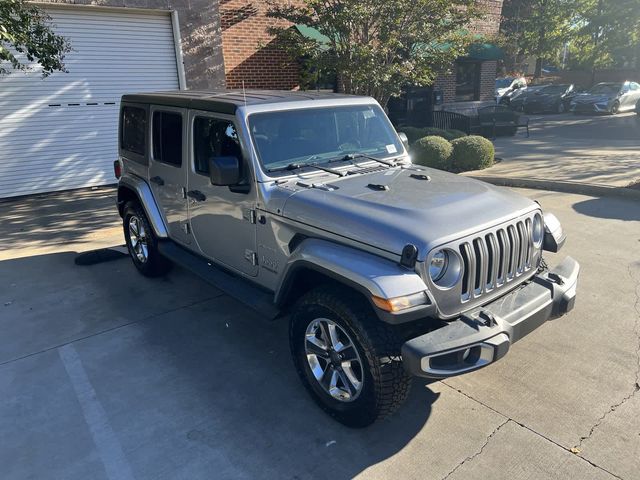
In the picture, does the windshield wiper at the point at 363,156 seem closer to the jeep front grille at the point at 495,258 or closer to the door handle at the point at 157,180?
the jeep front grille at the point at 495,258

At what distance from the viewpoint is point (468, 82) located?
1856cm

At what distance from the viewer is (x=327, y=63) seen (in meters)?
9.66

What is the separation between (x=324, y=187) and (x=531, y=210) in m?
→ 1.43

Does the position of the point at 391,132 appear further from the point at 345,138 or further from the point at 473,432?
the point at 473,432

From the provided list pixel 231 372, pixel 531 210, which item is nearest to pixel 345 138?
pixel 531 210

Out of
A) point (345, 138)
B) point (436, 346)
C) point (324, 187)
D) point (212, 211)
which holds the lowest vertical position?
point (436, 346)

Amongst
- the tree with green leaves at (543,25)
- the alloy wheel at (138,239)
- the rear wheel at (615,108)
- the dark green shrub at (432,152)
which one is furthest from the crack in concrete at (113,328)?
the tree with green leaves at (543,25)

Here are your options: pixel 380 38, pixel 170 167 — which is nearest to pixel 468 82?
pixel 380 38

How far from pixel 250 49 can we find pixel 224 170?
983cm

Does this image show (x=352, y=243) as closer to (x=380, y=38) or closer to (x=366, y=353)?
(x=366, y=353)

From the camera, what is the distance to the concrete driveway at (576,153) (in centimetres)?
935

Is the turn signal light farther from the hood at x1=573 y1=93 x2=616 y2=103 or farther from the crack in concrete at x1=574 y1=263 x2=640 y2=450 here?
the hood at x1=573 y1=93 x2=616 y2=103

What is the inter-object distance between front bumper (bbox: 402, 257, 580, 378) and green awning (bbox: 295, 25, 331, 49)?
26.6 feet

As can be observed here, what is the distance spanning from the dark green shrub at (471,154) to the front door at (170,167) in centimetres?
702
